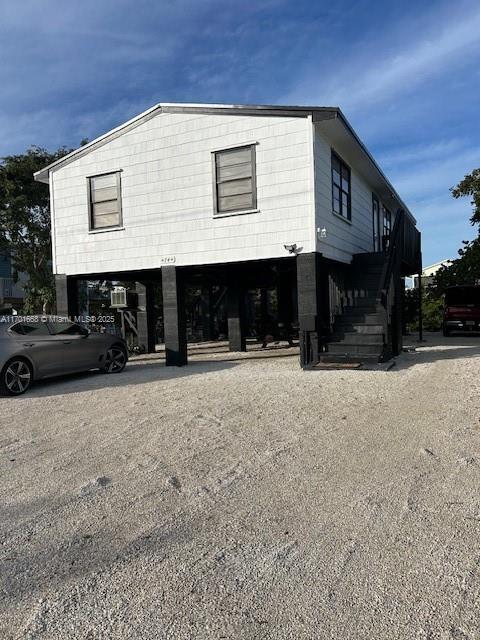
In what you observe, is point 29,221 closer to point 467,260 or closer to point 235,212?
point 235,212

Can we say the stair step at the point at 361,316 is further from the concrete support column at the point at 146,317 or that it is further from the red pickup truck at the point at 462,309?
the red pickup truck at the point at 462,309

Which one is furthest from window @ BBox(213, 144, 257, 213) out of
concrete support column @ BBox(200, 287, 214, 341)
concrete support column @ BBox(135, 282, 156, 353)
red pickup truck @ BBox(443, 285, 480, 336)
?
red pickup truck @ BBox(443, 285, 480, 336)

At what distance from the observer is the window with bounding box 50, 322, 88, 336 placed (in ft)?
31.1

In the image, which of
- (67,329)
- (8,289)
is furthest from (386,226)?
(8,289)

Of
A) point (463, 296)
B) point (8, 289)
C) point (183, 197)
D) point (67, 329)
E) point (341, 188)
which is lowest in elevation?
point (67, 329)

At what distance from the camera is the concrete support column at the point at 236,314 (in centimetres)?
1512

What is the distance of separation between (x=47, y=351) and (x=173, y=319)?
350cm

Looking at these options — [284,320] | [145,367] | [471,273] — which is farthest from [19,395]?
[471,273]

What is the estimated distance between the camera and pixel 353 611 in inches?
91.4

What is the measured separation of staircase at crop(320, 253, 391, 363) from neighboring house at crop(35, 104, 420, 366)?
0.10ft

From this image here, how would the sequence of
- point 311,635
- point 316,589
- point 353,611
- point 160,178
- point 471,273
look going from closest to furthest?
point 311,635 → point 353,611 → point 316,589 → point 160,178 → point 471,273

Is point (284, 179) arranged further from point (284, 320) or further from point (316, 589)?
point (316, 589)

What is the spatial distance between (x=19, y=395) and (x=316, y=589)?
23.1 ft

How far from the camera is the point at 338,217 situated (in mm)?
11812
